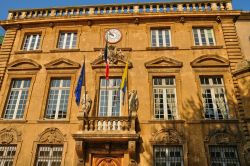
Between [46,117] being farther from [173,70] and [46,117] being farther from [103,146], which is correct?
[173,70]

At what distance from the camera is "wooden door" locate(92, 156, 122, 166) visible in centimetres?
1325

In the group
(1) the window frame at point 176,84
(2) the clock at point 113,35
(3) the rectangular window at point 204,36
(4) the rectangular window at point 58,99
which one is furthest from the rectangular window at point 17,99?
(3) the rectangular window at point 204,36

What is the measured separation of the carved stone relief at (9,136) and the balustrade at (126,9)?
24.6 ft

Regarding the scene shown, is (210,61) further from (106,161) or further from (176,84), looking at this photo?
(106,161)

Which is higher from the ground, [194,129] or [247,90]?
[247,90]

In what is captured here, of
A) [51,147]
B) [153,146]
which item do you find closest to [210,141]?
[153,146]

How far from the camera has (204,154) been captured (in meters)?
13.1

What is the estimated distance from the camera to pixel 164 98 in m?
14.9

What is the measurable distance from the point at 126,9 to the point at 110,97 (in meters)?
6.06

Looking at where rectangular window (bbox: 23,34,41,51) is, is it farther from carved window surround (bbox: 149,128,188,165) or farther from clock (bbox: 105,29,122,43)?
carved window surround (bbox: 149,128,188,165)

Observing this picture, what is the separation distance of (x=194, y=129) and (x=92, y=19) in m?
8.65

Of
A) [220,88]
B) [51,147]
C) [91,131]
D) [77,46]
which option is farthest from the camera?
[77,46]

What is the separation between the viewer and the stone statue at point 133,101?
13466 mm

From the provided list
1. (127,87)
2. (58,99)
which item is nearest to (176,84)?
(127,87)
